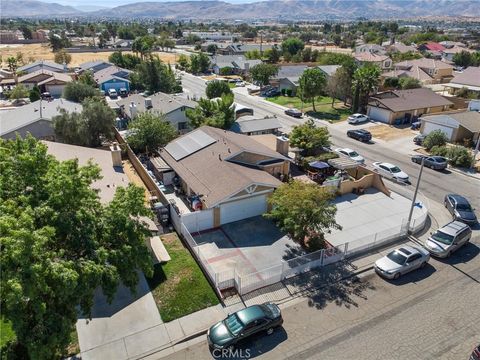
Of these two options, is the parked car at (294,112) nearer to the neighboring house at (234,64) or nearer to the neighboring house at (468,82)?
the neighboring house at (468,82)

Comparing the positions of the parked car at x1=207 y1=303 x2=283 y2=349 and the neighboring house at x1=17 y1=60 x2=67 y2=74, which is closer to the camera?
the parked car at x1=207 y1=303 x2=283 y2=349

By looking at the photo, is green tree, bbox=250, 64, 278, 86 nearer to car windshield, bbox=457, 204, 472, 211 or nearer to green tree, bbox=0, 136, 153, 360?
car windshield, bbox=457, 204, 472, 211

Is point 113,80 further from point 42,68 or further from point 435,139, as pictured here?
point 435,139

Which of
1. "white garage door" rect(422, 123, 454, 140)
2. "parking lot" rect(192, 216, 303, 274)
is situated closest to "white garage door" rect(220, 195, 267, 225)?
"parking lot" rect(192, 216, 303, 274)

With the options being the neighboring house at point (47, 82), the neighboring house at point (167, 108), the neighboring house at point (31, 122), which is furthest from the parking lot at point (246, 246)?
the neighboring house at point (47, 82)

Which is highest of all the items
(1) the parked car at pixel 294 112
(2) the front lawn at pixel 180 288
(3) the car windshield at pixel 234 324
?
(3) the car windshield at pixel 234 324

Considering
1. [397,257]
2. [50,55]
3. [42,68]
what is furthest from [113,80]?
[50,55]
